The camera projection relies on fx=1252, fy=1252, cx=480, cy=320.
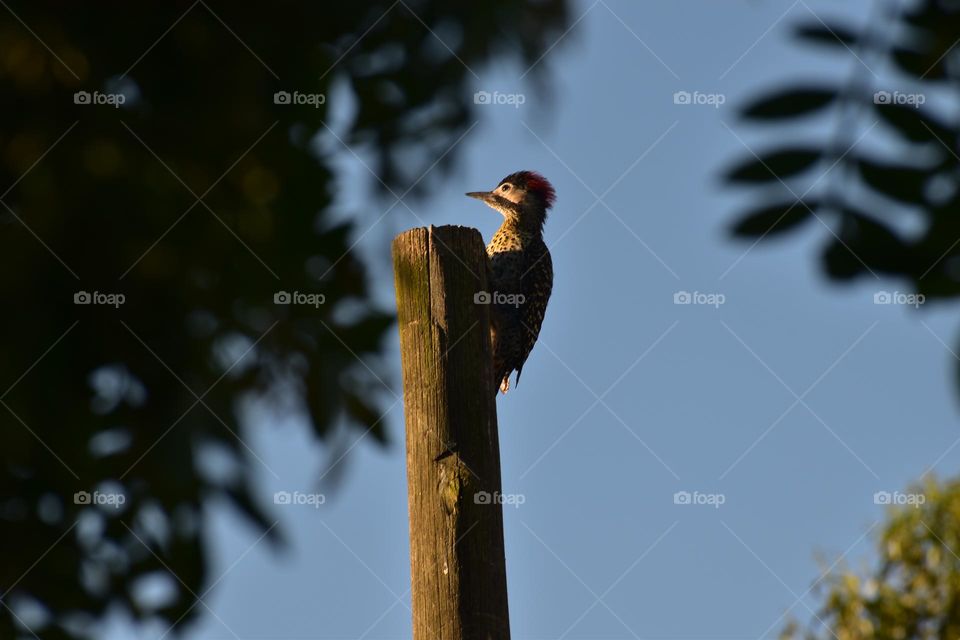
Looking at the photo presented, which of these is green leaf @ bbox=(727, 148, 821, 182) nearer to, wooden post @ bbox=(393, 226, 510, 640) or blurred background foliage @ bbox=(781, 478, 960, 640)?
wooden post @ bbox=(393, 226, 510, 640)

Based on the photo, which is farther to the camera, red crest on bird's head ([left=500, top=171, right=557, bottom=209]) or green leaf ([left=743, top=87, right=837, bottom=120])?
red crest on bird's head ([left=500, top=171, right=557, bottom=209])

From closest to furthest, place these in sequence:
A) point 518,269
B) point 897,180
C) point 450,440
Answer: point 897,180
point 450,440
point 518,269

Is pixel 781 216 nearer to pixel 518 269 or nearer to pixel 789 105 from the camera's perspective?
pixel 789 105

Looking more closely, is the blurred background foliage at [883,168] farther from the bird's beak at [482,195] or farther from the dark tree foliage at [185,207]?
the bird's beak at [482,195]

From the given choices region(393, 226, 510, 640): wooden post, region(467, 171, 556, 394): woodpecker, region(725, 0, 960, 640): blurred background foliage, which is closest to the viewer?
region(725, 0, 960, 640): blurred background foliage

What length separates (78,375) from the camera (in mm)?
1404

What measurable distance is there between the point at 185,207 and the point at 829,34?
2.41 ft

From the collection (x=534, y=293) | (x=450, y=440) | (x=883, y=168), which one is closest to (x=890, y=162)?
(x=883, y=168)

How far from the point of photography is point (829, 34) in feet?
4.43

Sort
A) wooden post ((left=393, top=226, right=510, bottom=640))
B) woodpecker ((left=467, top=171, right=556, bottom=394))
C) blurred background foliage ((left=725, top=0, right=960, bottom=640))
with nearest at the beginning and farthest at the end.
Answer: blurred background foliage ((left=725, top=0, right=960, bottom=640)) < wooden post ((left=393, top=226, right=510, bottom=640)) < woodpecker ((left=467, top=171, right=556, bottom=394))

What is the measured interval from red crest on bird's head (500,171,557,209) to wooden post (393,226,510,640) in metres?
3.46

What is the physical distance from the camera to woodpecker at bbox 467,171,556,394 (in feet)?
19.4

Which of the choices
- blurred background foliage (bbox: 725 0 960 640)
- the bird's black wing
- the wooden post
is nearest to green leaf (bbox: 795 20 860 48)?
blurred background foliage (bbox: 725 0 960 640)

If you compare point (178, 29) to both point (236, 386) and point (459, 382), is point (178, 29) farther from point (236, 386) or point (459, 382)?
point (459, 382)
